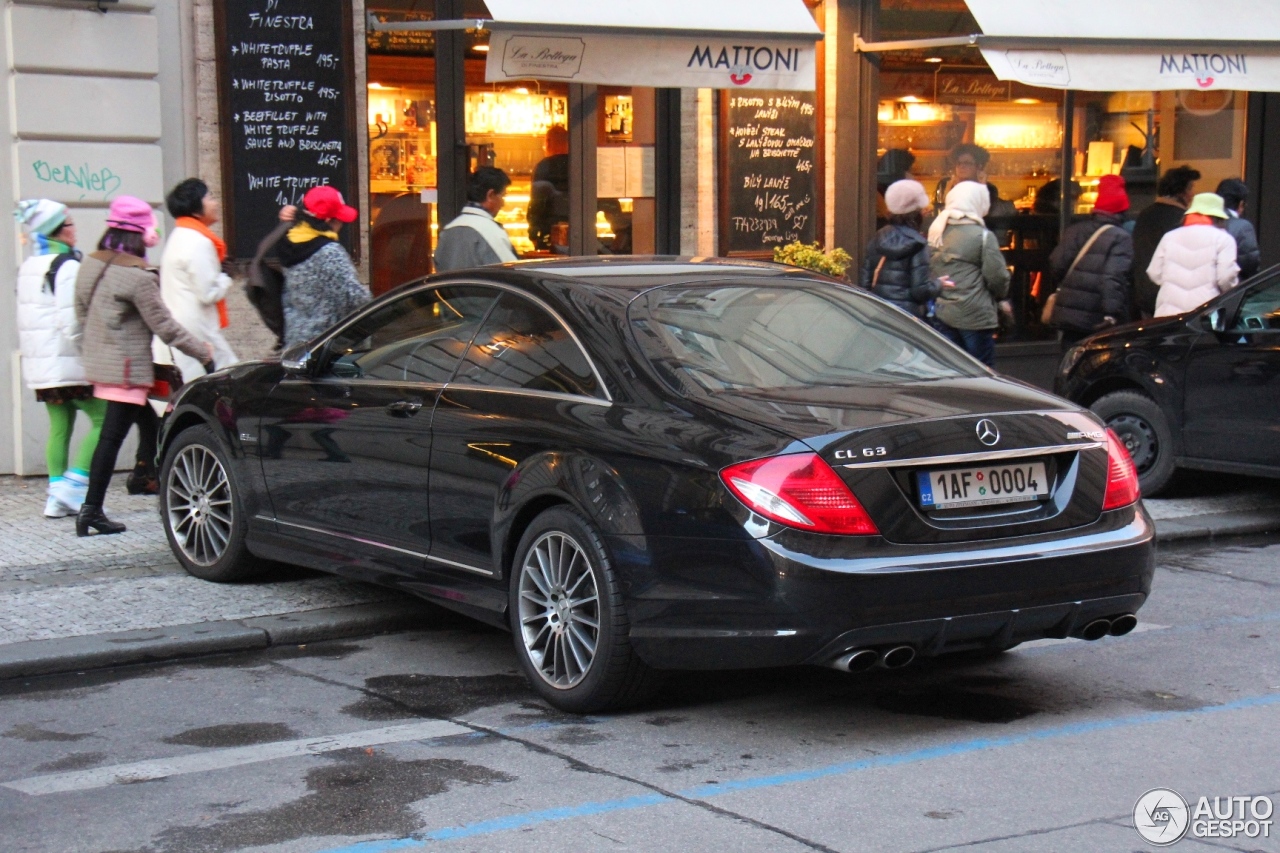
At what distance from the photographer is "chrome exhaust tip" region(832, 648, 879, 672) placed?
5.21 meters

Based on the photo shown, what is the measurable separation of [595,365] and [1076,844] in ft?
7.68

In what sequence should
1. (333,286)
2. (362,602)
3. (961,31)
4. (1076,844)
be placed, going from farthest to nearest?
1. (961,31)
2. (333,286)
3. (362,602)
4. (1076,844)

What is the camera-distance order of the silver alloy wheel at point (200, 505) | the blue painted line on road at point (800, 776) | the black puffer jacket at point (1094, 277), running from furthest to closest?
the black puffer jacket at point (1094, 277) < the silver alloy wheel at point (200, 505) < the blue painted line on road at point (800, 776)

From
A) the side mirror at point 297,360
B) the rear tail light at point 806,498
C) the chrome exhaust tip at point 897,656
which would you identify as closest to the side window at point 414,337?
the side mirror at point 297,360

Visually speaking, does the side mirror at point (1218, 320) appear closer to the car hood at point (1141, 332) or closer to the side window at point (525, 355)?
the car hood at point (1141, 332)

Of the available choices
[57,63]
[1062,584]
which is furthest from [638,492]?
[57,63]

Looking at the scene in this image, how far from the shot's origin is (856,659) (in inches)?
205

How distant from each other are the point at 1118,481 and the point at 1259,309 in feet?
14.1

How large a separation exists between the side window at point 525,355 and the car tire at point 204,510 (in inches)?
70.4

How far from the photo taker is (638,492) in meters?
5.45

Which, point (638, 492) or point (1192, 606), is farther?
point (1192, 606)

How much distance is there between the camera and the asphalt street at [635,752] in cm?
458

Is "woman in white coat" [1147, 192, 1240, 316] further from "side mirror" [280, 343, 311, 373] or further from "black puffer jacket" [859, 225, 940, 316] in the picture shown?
"side mirror" [280, 343, 311, 373]

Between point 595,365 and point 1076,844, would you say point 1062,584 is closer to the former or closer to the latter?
point 1076,844
